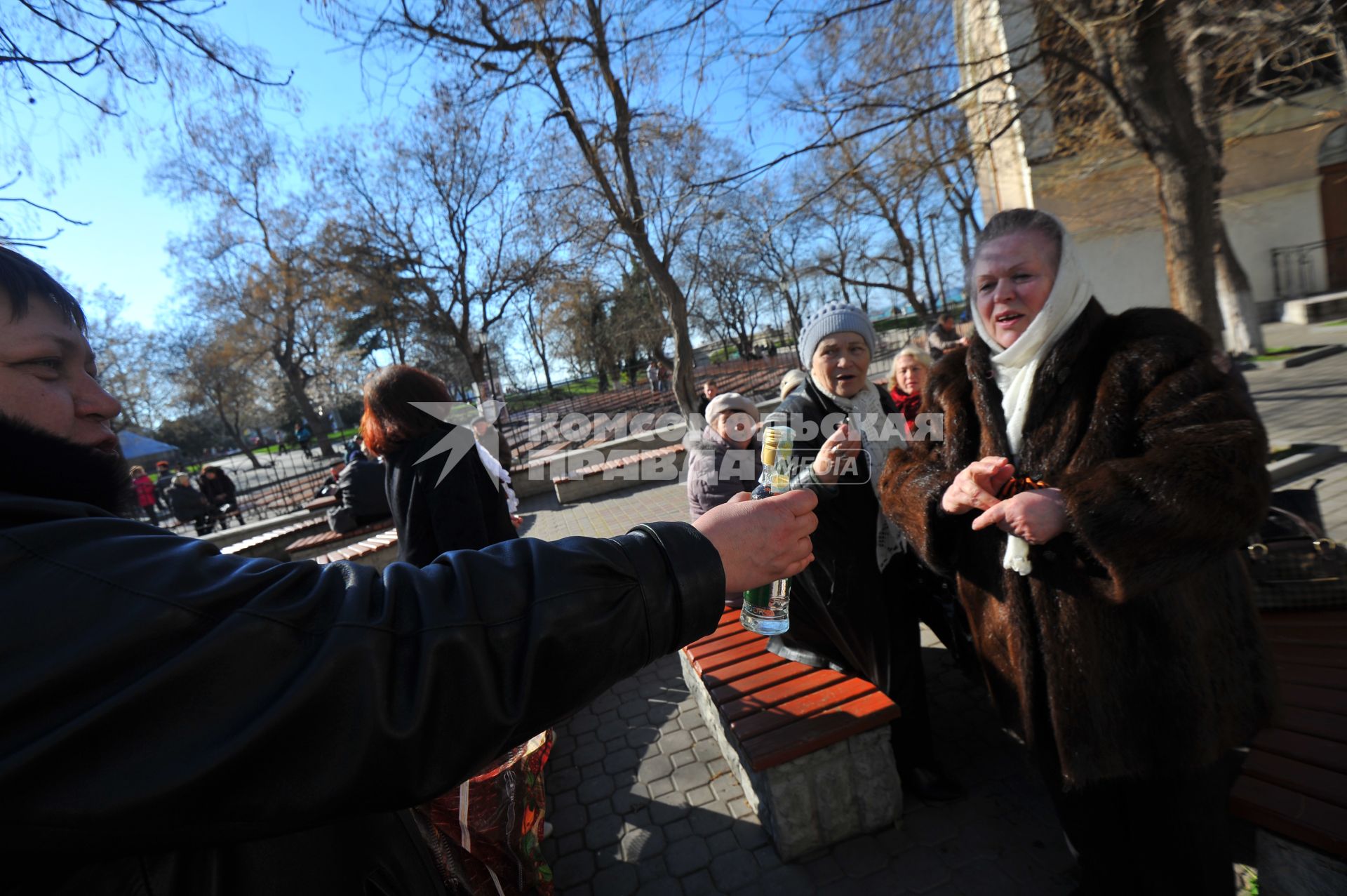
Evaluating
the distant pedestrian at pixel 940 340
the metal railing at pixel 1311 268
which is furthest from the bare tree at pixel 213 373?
the metal railing at pixel 1311 268

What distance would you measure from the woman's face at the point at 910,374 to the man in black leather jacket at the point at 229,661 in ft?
14.4

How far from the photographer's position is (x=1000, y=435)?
1973 millimetres

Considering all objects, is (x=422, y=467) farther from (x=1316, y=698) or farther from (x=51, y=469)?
(x=1316, y=698)

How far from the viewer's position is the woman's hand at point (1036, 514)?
5.43ft

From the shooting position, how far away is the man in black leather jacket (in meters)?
0.67

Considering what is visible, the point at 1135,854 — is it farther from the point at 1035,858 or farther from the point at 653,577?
the point at 653,577

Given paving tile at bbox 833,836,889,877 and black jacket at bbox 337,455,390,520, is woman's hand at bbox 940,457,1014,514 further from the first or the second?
black jacket at bbox 337,455,390,520

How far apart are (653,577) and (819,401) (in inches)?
79.0

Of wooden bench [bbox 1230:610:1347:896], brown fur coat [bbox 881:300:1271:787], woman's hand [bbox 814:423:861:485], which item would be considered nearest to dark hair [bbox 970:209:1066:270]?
brown fur coat [bbox 881:300:1271:787]

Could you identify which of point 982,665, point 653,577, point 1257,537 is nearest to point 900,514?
point 982,665

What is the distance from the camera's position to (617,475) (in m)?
11.0

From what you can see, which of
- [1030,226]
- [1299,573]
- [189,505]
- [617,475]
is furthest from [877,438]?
[189,505]

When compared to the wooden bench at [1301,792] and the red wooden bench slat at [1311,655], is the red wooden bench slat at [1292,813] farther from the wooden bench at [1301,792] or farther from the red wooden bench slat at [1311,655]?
the red wooden bench slat at [1311,655]

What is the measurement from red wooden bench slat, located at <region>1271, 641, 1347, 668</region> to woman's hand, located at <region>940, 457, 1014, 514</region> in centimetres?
137
